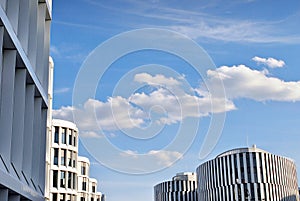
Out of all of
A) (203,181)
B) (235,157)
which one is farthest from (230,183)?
(203,181)

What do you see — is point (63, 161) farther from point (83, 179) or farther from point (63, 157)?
point (83, 179)

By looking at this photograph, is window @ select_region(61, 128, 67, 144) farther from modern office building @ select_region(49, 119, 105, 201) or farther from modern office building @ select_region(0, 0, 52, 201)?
modern office building @ select_region(0, 0, 52, 201)

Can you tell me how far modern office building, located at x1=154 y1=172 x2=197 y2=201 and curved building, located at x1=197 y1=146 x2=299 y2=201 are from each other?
131 feet

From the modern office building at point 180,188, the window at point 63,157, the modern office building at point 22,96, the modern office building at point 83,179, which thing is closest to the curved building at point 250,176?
the modern office building at point 83,179

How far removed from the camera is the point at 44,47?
25.5 metres

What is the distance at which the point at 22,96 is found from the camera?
19.1 meters

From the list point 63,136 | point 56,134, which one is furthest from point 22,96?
point 63,136

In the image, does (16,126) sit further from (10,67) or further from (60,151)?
(60,151)

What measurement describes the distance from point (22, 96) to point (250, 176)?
92432mm

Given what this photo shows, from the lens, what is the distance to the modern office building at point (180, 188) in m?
155

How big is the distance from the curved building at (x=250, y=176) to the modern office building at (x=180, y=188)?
3993cm

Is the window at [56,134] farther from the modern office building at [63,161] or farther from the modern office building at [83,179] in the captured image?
the modern office building at [83,179]

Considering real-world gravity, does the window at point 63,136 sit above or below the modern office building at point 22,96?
above

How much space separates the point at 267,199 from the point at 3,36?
3857 inches
